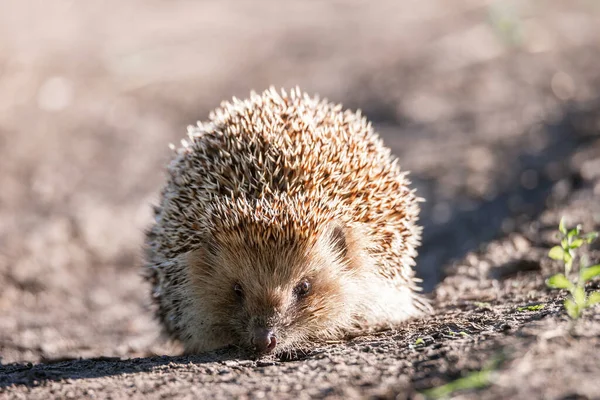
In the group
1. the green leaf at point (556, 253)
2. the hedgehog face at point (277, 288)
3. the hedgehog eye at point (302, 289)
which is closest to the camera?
the green leaf at point (556, 253)

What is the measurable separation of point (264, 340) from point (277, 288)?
0.28 m

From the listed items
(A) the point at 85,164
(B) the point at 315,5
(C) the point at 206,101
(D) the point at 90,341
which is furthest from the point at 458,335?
(B) the point at 315,5

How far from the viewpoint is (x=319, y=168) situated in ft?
12.0

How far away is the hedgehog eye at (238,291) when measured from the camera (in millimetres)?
3596

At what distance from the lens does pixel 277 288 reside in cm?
345

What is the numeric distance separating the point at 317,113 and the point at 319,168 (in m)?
0.49

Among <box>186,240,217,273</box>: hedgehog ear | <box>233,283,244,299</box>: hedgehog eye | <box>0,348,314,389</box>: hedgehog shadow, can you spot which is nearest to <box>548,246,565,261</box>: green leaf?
<box>0,348,314,389</box>: hedgehog shadow

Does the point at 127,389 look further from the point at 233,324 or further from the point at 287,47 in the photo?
the point at 287,47

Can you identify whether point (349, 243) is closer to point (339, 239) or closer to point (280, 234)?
point (339, 239)

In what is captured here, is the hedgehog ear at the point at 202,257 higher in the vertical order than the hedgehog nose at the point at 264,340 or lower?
higher

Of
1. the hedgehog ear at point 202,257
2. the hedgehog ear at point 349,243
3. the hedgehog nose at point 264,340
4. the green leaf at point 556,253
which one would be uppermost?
the hedgehog ear at point 349,243

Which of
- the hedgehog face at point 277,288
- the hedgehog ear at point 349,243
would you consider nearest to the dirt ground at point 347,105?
the hedgehog face at point 277,288

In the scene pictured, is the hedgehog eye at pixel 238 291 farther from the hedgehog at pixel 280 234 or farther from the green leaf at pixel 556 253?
the green leaf at pixel 556 253

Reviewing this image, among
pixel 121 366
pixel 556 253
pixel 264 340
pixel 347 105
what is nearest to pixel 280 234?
pixel 264 340
